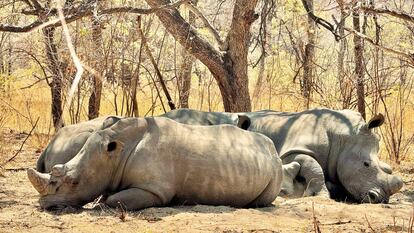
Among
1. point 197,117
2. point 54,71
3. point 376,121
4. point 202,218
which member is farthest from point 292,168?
point 54,71

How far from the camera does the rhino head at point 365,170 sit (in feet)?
25.3

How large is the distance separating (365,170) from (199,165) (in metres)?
2.26

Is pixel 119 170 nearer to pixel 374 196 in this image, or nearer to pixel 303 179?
pixel 303 179

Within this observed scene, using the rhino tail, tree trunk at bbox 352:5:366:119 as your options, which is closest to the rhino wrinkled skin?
the rhino tail

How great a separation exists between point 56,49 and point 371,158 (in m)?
5.57

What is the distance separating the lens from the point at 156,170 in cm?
617

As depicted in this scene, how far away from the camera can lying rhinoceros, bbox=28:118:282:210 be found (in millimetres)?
6094

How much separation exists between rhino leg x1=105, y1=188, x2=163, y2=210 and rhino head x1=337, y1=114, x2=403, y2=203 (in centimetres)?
254

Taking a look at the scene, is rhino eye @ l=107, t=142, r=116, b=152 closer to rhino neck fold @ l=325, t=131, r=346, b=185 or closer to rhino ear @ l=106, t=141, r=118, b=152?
rhino ear @ l=106, t=141, r=118, b=152

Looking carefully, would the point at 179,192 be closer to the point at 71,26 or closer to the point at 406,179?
the point at 406,179

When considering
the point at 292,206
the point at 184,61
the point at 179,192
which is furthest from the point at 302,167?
the point at 184,61

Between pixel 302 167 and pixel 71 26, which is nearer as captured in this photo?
pixel 302 167

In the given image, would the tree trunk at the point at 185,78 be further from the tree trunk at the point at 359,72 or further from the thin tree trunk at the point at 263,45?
the tree trunk at the point at 359,72

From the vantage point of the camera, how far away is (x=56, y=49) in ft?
37.9
